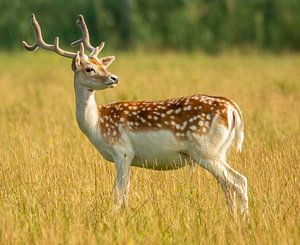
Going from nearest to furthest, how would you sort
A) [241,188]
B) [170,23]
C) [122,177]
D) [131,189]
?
[241,188], [122,177], [131,189], [170,23]

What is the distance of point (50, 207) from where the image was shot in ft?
21.4

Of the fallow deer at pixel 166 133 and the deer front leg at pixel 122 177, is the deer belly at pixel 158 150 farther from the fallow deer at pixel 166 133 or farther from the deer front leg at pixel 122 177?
the deer front leg at pixel 122 177

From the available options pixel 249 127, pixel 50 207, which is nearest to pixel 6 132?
pixel 249 127

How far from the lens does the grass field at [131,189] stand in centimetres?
580

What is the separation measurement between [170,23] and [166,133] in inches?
692

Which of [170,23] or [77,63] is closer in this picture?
[77,63]

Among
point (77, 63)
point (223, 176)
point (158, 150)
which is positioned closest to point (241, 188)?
point (223, 176)

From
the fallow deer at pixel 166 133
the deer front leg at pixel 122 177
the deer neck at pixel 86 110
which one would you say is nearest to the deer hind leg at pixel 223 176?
the fallow deer at pixel 166 133

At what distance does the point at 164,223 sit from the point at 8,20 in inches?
736

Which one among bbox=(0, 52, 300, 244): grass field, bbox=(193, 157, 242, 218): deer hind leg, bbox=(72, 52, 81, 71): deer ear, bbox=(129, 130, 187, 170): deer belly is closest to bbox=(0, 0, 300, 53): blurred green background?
bbox=(0, 52, 300, 244): grass field

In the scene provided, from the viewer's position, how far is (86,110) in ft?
24.2

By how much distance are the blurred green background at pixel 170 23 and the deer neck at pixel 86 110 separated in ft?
53.6

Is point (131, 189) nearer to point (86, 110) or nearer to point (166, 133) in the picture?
point (166, 133)

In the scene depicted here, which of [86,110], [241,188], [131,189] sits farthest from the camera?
[86,110]
